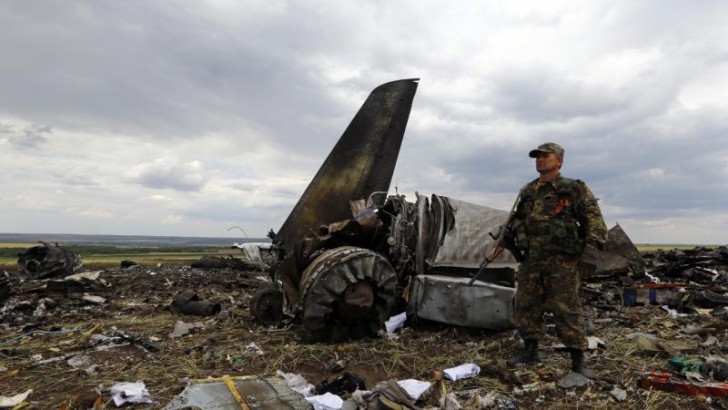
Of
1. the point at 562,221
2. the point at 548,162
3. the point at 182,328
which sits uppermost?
the point at 548,162

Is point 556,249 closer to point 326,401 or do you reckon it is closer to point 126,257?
point 326,401

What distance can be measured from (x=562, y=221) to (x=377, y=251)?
2850 millimetres

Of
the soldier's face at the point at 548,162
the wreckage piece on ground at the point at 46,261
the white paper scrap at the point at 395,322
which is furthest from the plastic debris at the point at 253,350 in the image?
the wreckage piece on ground at the point at 46,261

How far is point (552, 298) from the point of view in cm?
444

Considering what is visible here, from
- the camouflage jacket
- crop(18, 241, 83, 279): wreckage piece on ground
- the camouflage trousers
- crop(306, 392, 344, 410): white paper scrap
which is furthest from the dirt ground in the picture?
crop(18, 241, 83, 279): wreckage piece on ground

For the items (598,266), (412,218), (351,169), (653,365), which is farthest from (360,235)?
(598,266)

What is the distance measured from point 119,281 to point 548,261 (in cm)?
1203

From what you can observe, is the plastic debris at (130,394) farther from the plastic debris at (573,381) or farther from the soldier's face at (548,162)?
the soldier's face at (548,162)

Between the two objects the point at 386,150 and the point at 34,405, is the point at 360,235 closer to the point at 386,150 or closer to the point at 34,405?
the point at 386,150

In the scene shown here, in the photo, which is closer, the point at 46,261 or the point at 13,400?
the point at 13,400

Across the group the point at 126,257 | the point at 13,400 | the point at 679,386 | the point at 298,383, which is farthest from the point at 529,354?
the point at 126,257

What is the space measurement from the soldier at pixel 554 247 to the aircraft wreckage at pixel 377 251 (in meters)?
0.98

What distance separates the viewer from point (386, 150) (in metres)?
8.02

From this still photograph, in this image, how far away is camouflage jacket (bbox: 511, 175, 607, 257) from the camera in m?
4.30
